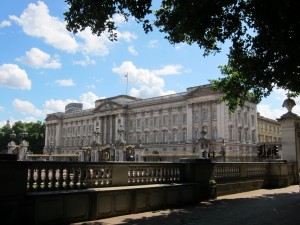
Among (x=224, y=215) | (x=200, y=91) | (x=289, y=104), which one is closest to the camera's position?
(x=224, y=215)

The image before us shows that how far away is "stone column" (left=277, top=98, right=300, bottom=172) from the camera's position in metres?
20.5

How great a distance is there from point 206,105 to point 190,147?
11.1 metres

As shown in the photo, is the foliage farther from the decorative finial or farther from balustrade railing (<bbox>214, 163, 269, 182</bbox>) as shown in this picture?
balustrade railing (<bbox>214, 163, 269, 182</bbox>)

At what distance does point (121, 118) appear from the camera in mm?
108250

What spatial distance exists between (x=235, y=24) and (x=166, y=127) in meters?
83.7

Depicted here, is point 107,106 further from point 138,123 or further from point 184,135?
point 184,135

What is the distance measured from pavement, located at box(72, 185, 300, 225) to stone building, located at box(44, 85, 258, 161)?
47.8 metres

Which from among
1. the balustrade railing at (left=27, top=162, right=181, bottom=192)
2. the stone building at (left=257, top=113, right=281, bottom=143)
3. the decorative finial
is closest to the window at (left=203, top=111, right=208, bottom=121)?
the stone building at (left=257, top=113, right=281, bottom=143)

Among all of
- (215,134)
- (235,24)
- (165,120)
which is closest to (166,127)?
(165,120)

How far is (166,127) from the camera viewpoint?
9631cm

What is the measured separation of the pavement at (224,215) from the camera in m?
9.12

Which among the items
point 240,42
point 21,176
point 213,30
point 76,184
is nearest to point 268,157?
point 240,42

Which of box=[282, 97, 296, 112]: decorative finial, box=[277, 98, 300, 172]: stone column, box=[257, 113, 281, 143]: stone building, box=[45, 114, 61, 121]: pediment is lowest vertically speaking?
box=[277, 98, 300, 172]: stone column

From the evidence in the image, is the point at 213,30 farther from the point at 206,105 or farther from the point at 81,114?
the point at 81,114
